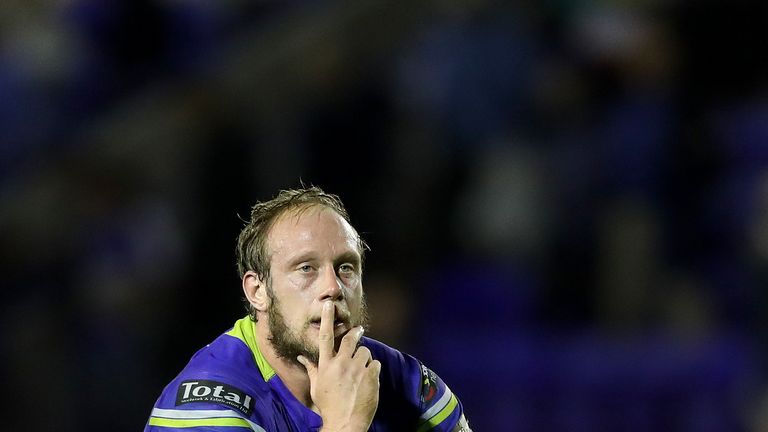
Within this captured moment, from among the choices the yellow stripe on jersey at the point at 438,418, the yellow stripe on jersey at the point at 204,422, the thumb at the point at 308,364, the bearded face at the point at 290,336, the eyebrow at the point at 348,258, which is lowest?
the yellow stripe on jersey at the point at 438,418

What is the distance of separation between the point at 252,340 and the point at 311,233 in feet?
1.60

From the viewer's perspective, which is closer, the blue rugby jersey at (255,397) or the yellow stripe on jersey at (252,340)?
the blue rugby jersey at (255,397)

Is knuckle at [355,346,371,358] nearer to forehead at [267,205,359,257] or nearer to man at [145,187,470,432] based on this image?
man at [145,187,470,432]

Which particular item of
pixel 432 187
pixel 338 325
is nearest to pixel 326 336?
pixel 338 325

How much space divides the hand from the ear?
0.95ft

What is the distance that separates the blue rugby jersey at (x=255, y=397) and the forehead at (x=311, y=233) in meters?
0.40

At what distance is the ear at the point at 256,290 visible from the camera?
4297 millimetres

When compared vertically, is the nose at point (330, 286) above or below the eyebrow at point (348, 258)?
below

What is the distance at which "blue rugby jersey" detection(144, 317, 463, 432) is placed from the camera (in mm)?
3969

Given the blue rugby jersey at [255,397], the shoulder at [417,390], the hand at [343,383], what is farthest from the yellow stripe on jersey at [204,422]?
the shoulder at [417,390]

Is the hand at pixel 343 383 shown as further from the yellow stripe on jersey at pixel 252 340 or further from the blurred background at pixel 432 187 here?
the blurred background at pixel 432 187

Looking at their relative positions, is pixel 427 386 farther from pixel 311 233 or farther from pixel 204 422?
pixel 204 422

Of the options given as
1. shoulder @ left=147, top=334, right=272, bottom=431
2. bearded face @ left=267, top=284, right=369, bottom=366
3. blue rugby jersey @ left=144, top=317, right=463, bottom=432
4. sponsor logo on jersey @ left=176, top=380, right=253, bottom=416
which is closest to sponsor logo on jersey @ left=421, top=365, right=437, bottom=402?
blue rugby jersey @ left=144, top=317, right=463, bottom=432

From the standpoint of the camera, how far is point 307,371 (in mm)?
4230
